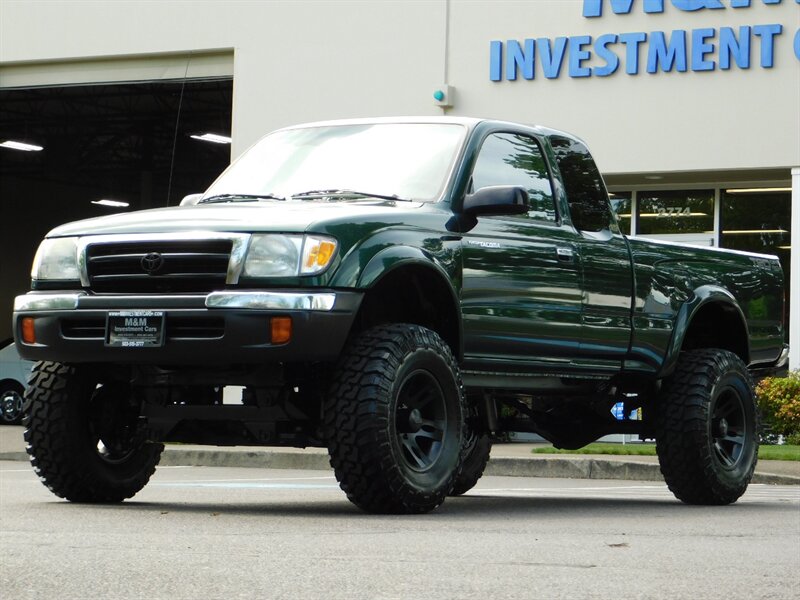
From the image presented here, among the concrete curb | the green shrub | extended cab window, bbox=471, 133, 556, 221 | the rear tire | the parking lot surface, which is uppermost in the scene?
extended cab window, bbox=471, 133, 556, 221

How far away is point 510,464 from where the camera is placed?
15219mm

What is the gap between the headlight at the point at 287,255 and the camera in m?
7.48

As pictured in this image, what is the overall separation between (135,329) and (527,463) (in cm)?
800

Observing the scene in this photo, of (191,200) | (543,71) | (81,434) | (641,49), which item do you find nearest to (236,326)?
(81,434)

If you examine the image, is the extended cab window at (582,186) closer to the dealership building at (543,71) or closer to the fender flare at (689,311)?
the fender flare at (689,311)

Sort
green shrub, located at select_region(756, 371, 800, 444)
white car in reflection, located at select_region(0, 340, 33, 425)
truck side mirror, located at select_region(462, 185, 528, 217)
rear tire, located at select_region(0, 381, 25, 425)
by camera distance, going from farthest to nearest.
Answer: white car in reflection, located at select_region(0, 340, 33, 425), rear tire, located at select_region(0, 381, 25, 425), green shrub, located at select_region(756, 371, 800, 444), truck side mirror, located at select_region(462, 185, 528, 217)

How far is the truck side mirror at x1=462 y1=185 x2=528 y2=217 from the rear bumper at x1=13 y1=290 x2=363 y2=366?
3.39ft

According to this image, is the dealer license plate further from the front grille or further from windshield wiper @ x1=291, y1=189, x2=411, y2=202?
windshield wiper @ x1=291, y1=189, x2=411, y2=202

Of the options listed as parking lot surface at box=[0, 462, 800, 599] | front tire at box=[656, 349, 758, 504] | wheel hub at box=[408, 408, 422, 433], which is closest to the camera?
parking lot surface at box=[0, 462, 800, 599]

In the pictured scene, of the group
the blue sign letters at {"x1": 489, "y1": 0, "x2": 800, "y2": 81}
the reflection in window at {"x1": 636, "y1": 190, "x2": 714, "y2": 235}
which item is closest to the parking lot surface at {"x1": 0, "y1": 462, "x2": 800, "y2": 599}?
the blue sign letters at {"x1": 489, "y1": 0, "x2": 800, "y2": 81}

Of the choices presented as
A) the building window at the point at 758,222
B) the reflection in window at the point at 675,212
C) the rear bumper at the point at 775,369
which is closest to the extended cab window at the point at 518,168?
the rear bumper at the point at 775,369

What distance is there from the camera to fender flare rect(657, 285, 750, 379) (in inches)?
392

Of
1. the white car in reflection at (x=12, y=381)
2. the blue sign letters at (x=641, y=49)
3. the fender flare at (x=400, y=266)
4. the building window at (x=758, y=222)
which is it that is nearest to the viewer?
the fender flare at (x=400, y=266)

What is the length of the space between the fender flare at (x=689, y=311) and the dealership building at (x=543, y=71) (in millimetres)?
9729
